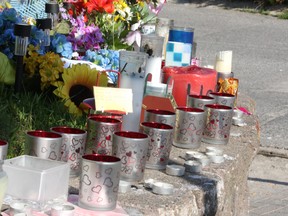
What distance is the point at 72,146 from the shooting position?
274cm

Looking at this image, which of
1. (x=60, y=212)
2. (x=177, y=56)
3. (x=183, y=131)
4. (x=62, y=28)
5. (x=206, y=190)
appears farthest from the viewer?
(x=62, y=28)

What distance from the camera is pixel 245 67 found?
9922 mm

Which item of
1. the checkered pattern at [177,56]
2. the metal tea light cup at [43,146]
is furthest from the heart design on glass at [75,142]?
the checkered pattern at [177,56]

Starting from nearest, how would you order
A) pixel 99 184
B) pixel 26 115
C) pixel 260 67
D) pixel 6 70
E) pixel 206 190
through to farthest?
1. pixel 99 184
2. pixel 206 190
3. pixel 26 115
4. pixel 6 70
5. pixel 260 67

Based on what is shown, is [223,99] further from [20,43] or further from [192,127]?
[20,43]

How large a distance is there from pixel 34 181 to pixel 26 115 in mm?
1160

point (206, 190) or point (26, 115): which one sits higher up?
point (26, 115)

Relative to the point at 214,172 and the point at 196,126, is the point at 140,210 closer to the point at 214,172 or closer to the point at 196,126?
the point at 214,172

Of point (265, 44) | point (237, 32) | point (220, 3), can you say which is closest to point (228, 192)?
point (265, 44)

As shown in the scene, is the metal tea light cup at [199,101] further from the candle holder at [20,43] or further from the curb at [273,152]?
the curb at [273,152]

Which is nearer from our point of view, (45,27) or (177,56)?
(45,27)

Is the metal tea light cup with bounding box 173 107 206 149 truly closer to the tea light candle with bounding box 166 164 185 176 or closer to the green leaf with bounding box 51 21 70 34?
the tea light candle with bounding box 166 164 185 176

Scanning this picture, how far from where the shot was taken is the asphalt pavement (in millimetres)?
5535

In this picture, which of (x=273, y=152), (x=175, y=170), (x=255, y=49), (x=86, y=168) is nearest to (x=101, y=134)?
(x=175, y=170)
